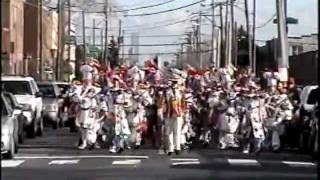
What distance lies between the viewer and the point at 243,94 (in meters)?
24.6

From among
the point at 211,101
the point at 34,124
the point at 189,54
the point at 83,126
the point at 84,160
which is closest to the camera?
the point at 84,160

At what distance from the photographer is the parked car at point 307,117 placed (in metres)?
23.2

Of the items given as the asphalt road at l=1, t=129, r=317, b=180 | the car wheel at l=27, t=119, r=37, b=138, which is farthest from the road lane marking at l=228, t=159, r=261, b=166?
the car wheel at l=27, t=119, r=37, b=138

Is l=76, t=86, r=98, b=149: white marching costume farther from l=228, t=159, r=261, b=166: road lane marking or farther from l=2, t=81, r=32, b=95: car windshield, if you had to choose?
l=2, t=81, r=32, b=95: car windshield

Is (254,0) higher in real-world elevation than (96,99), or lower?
higher

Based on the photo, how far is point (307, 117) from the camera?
24750 mm

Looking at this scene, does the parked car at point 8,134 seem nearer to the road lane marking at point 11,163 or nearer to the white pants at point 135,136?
the road lane marking at point 11,163

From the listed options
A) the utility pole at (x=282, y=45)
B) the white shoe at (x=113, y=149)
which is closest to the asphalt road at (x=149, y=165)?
the white shoe at (x=113, y=149)

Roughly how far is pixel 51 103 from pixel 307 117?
46.4 ft

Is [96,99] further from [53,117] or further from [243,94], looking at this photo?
[53,117]

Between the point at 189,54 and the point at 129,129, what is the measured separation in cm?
9807

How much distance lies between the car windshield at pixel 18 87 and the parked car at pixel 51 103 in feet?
18.9

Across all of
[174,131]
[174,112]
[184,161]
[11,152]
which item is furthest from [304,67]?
[11,152]

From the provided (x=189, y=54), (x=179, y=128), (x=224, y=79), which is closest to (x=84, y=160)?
(x=179, y=128)
